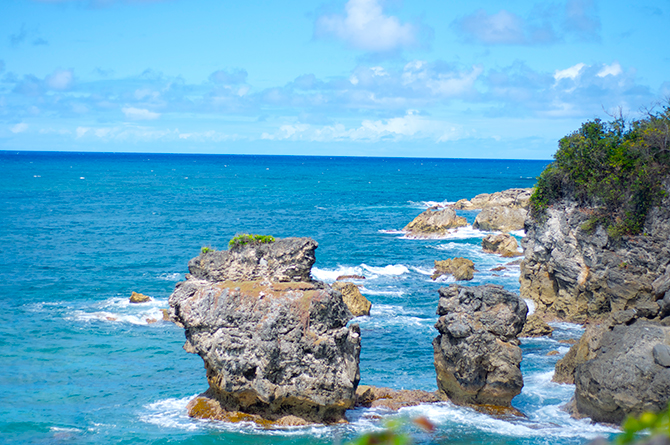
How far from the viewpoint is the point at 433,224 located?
233ft

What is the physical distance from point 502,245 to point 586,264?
83.4 ft

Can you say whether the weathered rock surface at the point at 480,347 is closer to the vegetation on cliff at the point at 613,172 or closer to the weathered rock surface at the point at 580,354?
the weathered rock surface at the point at 580,354

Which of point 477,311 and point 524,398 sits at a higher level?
point 477,311

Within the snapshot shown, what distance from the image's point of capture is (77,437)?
2145cm

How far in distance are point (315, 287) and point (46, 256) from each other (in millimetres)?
42064

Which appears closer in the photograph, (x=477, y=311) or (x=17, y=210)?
(x=477, y=311)

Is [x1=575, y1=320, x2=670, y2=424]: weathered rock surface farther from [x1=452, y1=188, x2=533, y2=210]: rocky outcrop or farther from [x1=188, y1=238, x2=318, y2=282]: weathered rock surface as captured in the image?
[x1=452, y1=188, x2=533, y2=210]: rocky outcrop

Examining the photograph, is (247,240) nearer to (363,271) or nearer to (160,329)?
(160,329)

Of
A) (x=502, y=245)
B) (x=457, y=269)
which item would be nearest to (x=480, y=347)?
(x=457, y=269)

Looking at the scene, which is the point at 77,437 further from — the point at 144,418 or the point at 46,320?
the point at 46,320

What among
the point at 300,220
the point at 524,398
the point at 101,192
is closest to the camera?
the point at 524,398

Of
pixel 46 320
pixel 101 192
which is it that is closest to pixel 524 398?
pixel 46 320

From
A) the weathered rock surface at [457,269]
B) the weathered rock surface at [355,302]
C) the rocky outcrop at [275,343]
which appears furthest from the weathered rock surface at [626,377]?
the weathered rock surface at [457,269]

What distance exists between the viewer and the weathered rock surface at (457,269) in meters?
46.9
